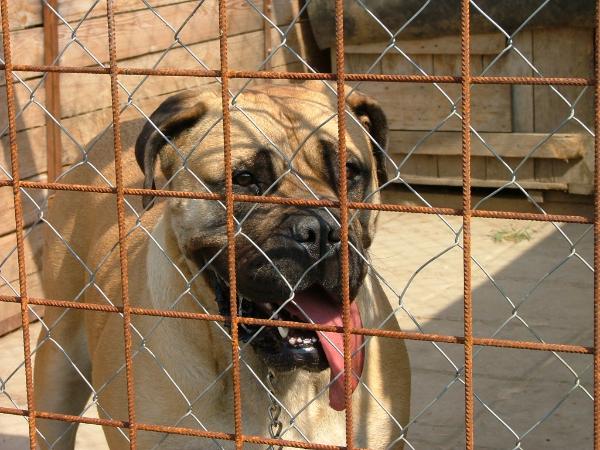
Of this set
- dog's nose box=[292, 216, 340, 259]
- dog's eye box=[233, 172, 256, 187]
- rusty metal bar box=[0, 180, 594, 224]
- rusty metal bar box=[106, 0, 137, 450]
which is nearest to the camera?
rusty metal bar box=[0, 180, 594, 224]

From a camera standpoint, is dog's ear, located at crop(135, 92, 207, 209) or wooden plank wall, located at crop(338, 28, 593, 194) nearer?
dog's ear, located at crop(135, 92, 207, 209)

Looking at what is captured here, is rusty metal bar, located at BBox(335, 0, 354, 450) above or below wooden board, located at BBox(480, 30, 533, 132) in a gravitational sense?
above

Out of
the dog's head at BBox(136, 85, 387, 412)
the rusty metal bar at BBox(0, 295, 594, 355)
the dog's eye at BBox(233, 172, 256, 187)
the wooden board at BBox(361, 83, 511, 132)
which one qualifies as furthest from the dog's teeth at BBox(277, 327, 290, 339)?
the wooden board at BBox(361, 83, 511, 132)

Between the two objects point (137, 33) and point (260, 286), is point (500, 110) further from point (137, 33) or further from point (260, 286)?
point (260, 286)

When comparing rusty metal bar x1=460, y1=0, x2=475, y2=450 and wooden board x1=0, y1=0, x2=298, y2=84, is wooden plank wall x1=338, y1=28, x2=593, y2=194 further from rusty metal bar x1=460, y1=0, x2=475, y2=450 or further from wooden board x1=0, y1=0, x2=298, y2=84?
rusty metal bar x1=460, y1=0, x2=475, y2=450

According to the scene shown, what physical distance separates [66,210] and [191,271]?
1.14 meters

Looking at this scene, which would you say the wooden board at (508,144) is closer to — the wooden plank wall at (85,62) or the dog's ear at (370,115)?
the wooden plank wall at (85,62)

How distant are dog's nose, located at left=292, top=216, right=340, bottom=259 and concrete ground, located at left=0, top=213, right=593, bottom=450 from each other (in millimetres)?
502

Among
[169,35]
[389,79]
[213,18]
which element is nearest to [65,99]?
[169,35]

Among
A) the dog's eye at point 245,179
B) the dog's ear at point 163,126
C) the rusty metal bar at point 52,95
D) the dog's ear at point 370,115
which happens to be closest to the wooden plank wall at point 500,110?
the rusty metal bar at point 52,95

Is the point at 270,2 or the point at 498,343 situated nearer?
the point at 498,343

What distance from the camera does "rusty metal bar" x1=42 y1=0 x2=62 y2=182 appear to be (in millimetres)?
5543

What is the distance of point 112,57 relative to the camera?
2.59 m

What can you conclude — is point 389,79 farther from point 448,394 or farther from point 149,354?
point 448,394
